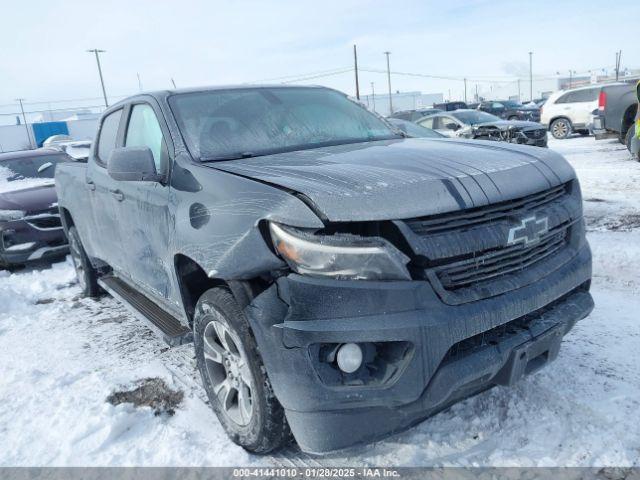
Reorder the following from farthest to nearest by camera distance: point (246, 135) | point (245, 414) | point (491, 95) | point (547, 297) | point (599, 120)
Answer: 1. point (491, 95)
2. point (599, 120)
3. point (246, 135)
4. point (245, 414)
5. point (547, 297)

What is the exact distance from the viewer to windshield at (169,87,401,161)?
9.70ft

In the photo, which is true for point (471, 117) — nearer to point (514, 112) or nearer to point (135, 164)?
point (514, 112)

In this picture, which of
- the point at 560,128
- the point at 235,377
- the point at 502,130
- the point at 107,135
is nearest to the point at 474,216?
the point at 235,377

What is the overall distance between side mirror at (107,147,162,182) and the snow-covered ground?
51.3 inches

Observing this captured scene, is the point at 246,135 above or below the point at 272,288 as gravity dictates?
above

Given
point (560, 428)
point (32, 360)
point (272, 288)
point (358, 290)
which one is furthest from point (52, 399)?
point (560, 428)

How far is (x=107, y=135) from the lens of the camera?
425 centimetres

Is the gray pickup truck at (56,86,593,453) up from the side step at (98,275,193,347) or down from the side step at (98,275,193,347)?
up

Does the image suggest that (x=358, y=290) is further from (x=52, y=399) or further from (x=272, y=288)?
(x=52, y=399)

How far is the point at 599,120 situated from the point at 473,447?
37.7 ft

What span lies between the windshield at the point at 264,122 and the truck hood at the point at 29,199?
14.4ft

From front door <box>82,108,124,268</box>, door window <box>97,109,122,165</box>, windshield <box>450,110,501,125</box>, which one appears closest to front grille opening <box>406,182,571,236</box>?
front door <box>82,108,124,268</box>

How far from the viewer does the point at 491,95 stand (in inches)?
3819

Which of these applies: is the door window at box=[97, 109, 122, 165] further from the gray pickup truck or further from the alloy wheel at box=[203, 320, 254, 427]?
the alloy wheel at box=[203, 320, 254, 427]
